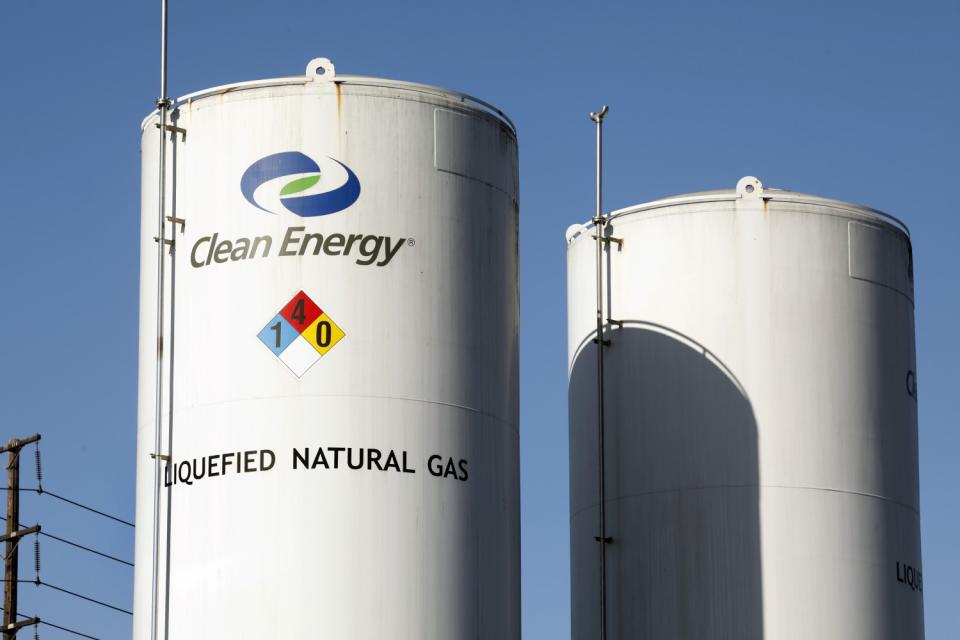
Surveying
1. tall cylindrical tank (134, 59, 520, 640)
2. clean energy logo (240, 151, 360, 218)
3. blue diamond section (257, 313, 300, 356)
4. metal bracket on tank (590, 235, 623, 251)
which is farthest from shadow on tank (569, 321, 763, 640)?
blue diamond section (257, 313, 300, 356)

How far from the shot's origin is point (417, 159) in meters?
24.2

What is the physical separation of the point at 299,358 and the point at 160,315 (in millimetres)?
2060

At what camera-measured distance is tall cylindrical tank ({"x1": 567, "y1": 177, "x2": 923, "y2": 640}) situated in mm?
28562

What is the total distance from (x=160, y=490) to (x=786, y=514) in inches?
368

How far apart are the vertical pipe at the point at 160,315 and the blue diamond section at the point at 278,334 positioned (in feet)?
4.97

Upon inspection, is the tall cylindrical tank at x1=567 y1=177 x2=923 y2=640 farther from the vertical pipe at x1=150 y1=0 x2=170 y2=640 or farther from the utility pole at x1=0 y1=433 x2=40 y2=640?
the utility pole at x1=0 y1=433 x2=40 y2=640

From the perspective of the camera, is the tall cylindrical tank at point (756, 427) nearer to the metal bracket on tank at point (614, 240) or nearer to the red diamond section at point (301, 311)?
the metal bracket on tank at point (614, 240)

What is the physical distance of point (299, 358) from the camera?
23.2m

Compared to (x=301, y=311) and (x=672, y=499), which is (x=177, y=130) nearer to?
(x=301, y=311)

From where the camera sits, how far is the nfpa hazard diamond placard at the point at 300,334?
23219mm

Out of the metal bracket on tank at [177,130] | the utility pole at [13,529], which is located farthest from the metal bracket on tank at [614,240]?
the utility pole at [13,529]

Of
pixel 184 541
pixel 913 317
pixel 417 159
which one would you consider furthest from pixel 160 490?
A: pixel 913 317

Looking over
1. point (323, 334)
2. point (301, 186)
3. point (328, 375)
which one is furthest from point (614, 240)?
point (328, 375)

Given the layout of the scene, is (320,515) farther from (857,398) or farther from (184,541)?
(857,398)
